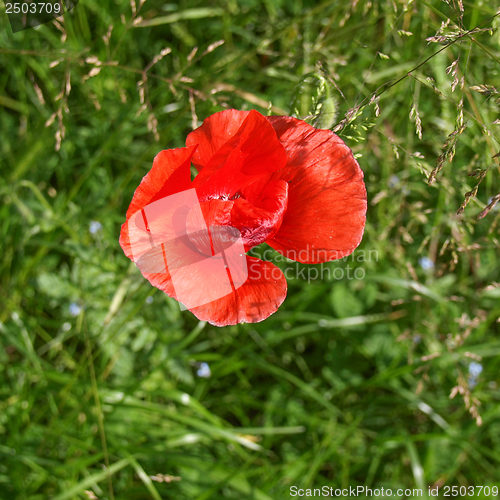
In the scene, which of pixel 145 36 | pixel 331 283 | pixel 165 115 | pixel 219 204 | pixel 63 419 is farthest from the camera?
pixel 145 36

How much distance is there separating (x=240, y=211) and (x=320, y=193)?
187 mm

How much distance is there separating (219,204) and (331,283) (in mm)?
1024

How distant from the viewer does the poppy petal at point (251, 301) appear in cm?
104

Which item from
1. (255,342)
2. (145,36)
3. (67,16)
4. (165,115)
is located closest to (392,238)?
(255,342)

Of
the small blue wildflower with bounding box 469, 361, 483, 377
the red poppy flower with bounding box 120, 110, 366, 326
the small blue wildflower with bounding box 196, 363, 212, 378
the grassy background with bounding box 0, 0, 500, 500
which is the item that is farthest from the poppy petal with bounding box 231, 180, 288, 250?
the small blue wildflower with bounding box 469, 361, 483, 377

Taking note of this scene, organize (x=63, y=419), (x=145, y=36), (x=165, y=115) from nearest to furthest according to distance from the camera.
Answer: (x=63, y=419) < (x=165, y=115) < (x=145, y=36)

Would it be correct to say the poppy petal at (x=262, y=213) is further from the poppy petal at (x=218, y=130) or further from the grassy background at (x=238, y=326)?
the grassy background at (x=238, y=326)

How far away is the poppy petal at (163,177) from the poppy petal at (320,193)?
233 millimetres

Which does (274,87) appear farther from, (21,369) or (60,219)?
(21,369)

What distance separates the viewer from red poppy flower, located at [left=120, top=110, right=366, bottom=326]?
105cm

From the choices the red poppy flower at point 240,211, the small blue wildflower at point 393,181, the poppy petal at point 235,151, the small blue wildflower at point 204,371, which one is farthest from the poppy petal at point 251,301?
the small blue wildflower at point 393,181

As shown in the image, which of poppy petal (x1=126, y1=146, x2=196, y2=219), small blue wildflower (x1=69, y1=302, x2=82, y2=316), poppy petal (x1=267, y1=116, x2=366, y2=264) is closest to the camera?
poppy petal (x1=126, y1=146, x2=196, y2=219)

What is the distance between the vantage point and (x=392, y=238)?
2195 millimetres

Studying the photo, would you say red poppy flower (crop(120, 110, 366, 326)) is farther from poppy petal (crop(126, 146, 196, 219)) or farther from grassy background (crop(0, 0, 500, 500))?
grassy background (crop(0, 0, 500, 500))
